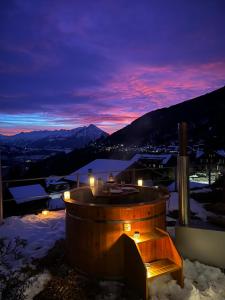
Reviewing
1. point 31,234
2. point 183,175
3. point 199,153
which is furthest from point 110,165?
point 183,175

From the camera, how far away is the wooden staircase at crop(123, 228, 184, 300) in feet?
10.7

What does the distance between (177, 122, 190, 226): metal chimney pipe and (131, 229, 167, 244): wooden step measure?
22.2 inches

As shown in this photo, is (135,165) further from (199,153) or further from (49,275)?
(49,275)

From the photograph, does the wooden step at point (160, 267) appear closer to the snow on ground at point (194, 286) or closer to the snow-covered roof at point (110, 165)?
the snow on ground at point (194, 286)

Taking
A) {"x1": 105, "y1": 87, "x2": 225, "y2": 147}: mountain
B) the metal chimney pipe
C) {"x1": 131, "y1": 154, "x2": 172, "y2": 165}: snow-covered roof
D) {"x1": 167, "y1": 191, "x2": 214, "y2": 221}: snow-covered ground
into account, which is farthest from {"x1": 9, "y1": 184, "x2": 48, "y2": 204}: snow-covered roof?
{"x1": 105, "y1": 87, "x2": 225, "y2": 147}: mountain

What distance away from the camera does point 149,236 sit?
12.3 ft

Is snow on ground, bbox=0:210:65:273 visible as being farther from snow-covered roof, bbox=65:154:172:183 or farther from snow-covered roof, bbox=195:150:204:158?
snow-covered roof, bbox=195:150:204:158

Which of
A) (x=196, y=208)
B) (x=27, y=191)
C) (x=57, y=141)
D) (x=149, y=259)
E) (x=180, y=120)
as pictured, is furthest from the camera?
(x=57, y=141)

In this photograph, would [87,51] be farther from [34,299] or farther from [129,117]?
[129,117]

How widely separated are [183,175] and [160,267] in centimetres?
135

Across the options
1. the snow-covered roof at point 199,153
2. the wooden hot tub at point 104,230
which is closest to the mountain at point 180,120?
the snow-covered roof at point 199,153

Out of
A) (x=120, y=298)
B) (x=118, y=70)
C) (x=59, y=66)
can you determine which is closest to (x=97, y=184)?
(x=120, y=298)

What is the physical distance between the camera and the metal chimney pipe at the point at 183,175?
418 cm

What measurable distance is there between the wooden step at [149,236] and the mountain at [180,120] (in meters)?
29.5
